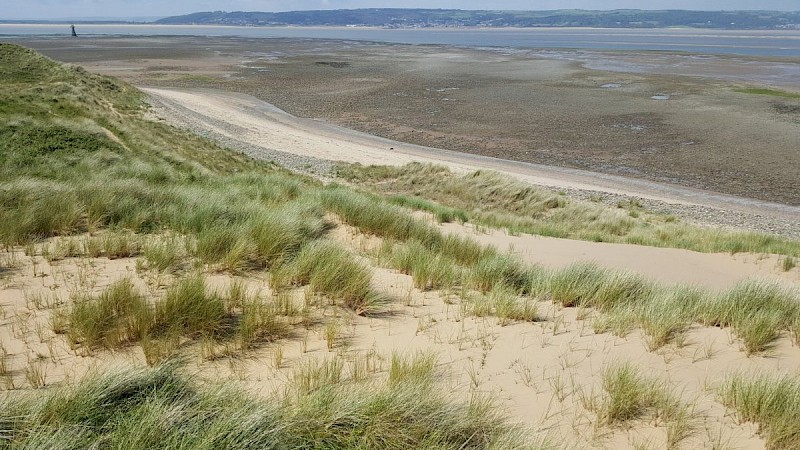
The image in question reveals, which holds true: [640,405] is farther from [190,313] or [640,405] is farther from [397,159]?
[397,159]

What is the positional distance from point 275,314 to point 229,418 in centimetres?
185

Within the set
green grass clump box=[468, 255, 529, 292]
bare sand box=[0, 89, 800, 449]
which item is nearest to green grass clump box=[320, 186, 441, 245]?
green grass clump box=[468, 255, 529, 292]

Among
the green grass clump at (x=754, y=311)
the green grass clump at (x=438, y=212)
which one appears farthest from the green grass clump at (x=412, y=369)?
the green grass clump at (x=438, y=212)

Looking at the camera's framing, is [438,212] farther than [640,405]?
Yes

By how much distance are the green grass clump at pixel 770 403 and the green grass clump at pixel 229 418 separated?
1430 mm

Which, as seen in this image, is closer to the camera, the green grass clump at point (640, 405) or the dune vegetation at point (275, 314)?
the dune vegetation at point (275, 314)

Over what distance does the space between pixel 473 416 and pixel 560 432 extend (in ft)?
1.93

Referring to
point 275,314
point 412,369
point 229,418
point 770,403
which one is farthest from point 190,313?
point 770,403

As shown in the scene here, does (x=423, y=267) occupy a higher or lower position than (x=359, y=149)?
higher

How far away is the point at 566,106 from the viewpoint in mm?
38500

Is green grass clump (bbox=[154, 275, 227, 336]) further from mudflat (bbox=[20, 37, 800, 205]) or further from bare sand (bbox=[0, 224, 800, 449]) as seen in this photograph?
mudflat (bbox=[20, 37, 800, 205])

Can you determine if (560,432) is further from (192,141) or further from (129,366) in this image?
(192,141)

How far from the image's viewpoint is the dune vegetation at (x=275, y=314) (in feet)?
9.54

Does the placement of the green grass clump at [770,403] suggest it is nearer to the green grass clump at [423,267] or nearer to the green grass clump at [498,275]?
the green grass clump at [498,275]
